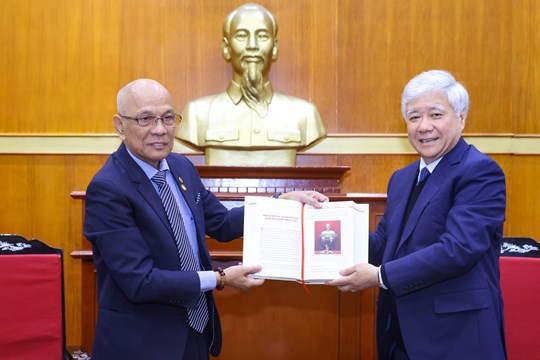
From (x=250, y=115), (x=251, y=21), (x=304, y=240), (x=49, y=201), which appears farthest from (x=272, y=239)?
(x=49, y=201)

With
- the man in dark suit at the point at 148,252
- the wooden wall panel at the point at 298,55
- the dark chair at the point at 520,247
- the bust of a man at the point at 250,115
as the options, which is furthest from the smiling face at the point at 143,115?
the wooden wall panel at the point at 298,55

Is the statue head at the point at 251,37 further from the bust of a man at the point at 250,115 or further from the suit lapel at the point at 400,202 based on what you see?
the suit lapel at the point at 400,202

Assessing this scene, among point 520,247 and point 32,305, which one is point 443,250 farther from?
point 32,305

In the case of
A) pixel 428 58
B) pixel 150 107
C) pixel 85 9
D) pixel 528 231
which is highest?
pixel 85 9

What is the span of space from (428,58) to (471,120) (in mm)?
570

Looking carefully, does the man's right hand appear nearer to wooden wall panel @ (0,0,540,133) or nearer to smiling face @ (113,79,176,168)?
smiling face @ (113,79,176,168)

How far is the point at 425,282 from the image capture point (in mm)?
1735

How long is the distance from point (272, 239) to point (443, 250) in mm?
573

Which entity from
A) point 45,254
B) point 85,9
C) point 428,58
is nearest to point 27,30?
point 85,9

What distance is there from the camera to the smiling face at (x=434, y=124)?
1.85m

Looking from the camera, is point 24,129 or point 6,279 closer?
point 6,279

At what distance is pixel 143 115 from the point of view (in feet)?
6.08

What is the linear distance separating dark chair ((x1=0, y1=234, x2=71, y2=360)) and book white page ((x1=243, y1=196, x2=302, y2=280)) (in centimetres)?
86

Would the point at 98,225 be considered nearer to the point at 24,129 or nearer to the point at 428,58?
the point at 24,129
